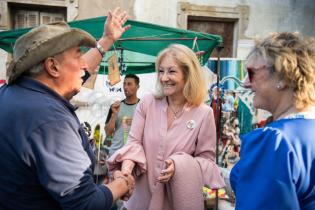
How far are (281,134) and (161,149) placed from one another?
3.40ft

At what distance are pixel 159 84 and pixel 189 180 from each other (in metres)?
0.70

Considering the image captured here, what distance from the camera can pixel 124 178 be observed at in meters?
1.71

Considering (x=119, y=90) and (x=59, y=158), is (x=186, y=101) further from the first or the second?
(x=119, y=90)

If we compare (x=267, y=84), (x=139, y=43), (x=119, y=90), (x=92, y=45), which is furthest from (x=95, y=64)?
(x=119, y=90)

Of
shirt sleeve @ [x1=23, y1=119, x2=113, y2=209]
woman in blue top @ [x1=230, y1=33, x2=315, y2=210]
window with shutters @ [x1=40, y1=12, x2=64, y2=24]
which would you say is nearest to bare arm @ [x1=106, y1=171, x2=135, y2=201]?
shirt sleeve @ [x1=23, y1=119, x2=113, y2=209]

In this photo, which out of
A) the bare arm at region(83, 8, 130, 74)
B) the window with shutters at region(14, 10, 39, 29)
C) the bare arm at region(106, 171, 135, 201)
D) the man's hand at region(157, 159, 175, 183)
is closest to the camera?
the bare arm at region(106, 171, 135, 201)

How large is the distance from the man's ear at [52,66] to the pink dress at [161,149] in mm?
871

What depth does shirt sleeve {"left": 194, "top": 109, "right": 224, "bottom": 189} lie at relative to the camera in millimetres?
2107

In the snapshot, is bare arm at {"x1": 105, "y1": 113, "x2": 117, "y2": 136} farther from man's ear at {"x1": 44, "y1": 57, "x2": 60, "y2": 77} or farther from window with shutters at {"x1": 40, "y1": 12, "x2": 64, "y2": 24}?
window with shutters at {"x1": 40, "y1": 12, "x2": 64, "y2": 24}

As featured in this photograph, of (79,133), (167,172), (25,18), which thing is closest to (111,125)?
(167,172)

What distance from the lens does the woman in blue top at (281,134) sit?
45.6 inches

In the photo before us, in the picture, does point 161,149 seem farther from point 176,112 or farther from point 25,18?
point 25,18

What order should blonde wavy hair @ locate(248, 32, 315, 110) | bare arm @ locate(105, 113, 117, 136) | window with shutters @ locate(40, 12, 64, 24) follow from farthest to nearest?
window with shutters @ locate(40, 12, 64, 24), bare arm @ locate(105, 113, 117, 136), blonde wavy hair @ locate(248, 32, 315, 110)

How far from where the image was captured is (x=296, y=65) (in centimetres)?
127
